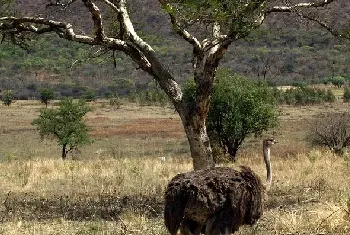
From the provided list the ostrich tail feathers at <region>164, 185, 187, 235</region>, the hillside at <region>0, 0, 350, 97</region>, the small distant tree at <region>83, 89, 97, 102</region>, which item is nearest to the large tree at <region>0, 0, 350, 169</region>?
the ostrich tail feathers at <region>164, 185, 187, 235</region>

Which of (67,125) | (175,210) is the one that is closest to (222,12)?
(175,210)

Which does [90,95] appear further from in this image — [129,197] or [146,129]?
[129,197]

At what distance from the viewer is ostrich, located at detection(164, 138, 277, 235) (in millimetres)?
7230

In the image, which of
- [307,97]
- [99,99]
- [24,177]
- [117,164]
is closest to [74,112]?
[117,164]

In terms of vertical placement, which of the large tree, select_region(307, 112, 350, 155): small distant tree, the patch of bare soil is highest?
the large tree

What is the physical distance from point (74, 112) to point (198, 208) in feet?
69.2

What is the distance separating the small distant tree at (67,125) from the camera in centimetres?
2723

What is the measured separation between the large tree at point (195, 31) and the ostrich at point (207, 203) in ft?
10.1

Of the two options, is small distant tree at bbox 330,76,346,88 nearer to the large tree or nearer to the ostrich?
the large tree

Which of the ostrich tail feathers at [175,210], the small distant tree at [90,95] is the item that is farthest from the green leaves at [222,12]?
the small distant tree at [90,95]

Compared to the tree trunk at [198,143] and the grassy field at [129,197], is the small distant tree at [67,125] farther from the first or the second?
the tree trunk at [198,143]

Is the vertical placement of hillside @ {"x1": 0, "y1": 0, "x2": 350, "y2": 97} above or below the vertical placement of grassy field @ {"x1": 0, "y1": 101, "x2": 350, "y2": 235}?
above

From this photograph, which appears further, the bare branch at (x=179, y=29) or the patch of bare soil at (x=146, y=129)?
the patch of bare soil at (x=146, y=129)

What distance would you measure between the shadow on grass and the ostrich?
8.16 ft
